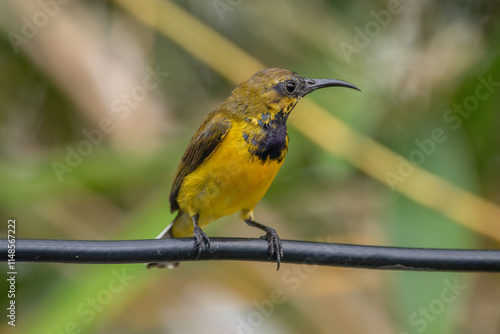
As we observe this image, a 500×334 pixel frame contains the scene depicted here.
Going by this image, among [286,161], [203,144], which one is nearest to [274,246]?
[203,144]

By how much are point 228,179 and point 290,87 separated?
28.9 inches

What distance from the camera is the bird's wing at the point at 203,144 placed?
158 inches

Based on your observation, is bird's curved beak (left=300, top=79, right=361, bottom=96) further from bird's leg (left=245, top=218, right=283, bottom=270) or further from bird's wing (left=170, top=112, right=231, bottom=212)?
bird's leg (left=245, top=218, right=283, bottom=270)

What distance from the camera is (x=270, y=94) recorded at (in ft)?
13.6

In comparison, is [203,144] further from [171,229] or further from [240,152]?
[171,229]

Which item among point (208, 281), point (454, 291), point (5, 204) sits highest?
point (454, 291)

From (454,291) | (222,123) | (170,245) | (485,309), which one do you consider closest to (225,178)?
(222,123)

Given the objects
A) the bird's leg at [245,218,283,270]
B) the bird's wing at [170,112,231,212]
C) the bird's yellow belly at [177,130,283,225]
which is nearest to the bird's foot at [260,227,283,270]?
the bird's leg at [245,218,283,270]

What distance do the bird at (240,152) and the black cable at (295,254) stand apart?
2.64 feet

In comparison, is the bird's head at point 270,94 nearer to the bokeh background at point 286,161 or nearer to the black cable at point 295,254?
the bokeh background at point 286,161

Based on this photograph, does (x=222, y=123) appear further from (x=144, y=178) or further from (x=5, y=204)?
(x=5, y=204)

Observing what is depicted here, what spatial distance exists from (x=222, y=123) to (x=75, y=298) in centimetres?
145

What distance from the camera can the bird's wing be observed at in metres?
4.00

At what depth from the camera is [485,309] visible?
6031 mm
